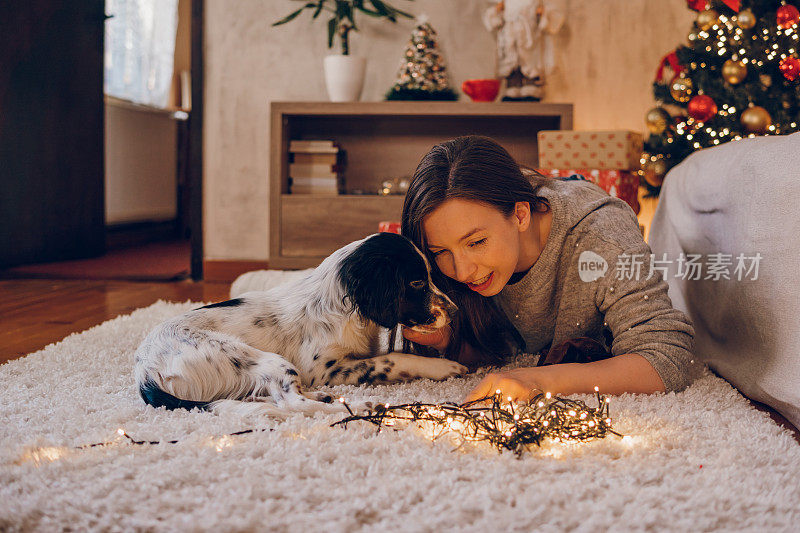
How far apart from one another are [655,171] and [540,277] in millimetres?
2197

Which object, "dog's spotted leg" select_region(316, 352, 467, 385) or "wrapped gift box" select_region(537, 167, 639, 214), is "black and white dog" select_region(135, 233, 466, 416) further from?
"wrapped gift box" select_region(537, 167, 639, 214)

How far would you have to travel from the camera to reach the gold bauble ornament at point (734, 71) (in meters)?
3.23

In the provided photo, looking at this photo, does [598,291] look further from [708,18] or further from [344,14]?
[344,14]

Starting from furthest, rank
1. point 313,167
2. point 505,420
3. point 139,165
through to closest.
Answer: point 139,165 < point 313,167 < point 505,420

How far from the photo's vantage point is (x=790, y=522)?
2.91 ft

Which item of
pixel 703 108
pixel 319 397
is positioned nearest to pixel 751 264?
pixel 319 397

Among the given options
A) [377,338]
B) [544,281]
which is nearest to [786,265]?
[544,281]

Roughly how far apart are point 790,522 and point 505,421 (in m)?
0.46

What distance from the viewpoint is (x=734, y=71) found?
10.6 ft

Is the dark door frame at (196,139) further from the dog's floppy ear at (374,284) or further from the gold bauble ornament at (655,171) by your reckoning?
the dog's floppy ear at (374,284)

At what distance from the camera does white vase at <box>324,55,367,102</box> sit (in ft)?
12.8

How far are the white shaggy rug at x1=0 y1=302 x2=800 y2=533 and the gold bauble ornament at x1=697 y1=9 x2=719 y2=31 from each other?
2558mm

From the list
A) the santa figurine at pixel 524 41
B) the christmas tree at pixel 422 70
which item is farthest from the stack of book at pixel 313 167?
the santa figurine at pixel 524 41

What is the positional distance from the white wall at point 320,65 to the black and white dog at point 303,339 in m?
2.69
